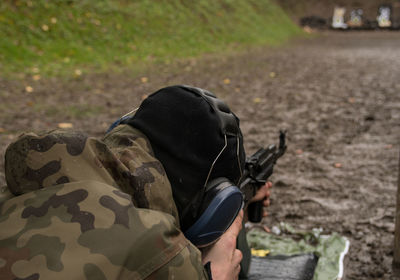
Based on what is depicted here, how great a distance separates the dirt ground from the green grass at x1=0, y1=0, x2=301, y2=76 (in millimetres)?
822

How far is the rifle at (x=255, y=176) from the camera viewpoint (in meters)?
2.11

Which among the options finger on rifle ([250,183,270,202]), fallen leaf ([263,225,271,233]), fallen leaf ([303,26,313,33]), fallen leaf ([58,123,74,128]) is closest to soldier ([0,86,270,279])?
finger on rifle ([250,183,270,202])

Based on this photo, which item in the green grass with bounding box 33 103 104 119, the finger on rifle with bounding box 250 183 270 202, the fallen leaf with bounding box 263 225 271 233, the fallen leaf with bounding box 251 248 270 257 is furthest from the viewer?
the green grass with bounding box 33 103 104 119

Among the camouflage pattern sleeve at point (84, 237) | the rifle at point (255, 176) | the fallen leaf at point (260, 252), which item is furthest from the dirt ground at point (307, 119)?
the rifle at point (255, 176)

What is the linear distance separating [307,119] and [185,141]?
13.9ft

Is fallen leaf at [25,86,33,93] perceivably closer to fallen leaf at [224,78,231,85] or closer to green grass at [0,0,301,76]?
green grass at [0,0,301,76]

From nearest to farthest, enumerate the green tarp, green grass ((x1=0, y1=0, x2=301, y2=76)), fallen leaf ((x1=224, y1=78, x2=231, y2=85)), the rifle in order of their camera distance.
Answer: the rifle, the green tarp, fallen leaf ((x1=224, y1=78, x2=231, y2=85)), green grass ((x1=0, y1=0, x2=301, y2=76))

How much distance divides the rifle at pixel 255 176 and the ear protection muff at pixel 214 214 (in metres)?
0.53

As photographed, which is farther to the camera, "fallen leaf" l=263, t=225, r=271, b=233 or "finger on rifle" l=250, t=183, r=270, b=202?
"fallen leaf" l=263, t=225, r=271, b=233

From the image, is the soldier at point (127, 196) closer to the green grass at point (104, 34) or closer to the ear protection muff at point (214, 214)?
the ear protection muff at point (214, 214)

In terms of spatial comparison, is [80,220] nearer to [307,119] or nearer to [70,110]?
[307,119]

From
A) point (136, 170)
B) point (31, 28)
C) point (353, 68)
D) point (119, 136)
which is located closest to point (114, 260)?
point (136, 170)

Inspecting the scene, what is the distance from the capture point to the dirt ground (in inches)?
121

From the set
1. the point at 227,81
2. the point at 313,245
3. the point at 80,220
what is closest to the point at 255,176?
the point at 313,245
